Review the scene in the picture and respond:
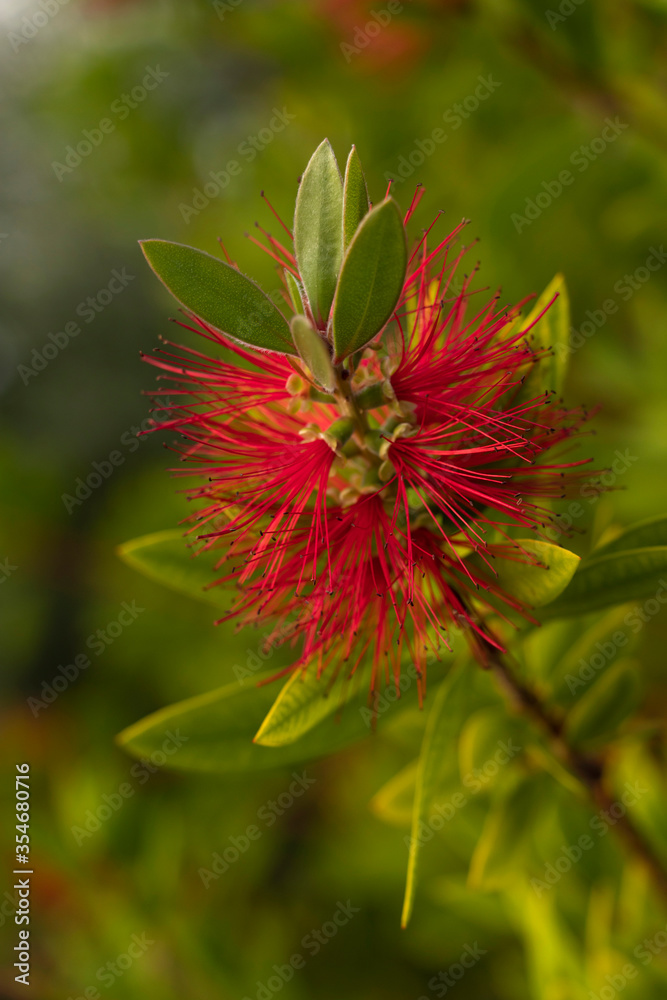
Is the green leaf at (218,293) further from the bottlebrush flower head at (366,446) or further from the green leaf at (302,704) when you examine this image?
the green leaf at (302,704)

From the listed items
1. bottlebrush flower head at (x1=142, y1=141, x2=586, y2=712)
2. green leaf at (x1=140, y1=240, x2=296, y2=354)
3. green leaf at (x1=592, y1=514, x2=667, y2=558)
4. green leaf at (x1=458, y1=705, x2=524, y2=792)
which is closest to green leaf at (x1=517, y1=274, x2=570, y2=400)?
bottlebrush flower head at (x1=142, y1=141, x2=586, y2=712)

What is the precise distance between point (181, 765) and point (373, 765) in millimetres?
1839

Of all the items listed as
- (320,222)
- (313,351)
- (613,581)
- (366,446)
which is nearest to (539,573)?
(613,581)

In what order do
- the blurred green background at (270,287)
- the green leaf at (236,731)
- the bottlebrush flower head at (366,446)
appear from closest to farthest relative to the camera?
1. the bottlebrush flower head at (366,446)
2. the green leaf at (236,731)
3. the blurred green background at (270,287)

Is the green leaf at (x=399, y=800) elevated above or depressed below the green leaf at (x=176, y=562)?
below

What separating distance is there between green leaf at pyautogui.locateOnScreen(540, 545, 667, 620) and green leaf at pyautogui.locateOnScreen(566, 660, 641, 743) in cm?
29

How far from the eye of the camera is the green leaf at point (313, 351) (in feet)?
2.70

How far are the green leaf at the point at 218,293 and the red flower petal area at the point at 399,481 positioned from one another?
109 mm

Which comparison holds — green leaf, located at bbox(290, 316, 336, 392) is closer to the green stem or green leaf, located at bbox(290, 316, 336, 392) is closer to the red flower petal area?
the red flower petal area

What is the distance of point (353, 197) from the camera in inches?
34.5

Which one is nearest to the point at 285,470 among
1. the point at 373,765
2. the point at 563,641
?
the point at 563,641

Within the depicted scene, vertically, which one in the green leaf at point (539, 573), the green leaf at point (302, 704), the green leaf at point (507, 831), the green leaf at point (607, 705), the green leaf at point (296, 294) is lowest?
the green leaf at point (507, 831)

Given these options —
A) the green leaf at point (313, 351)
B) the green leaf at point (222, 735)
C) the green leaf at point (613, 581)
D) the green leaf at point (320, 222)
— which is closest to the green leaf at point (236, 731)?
the green leaf at point (222, 735)

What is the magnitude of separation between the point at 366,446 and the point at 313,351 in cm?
21
